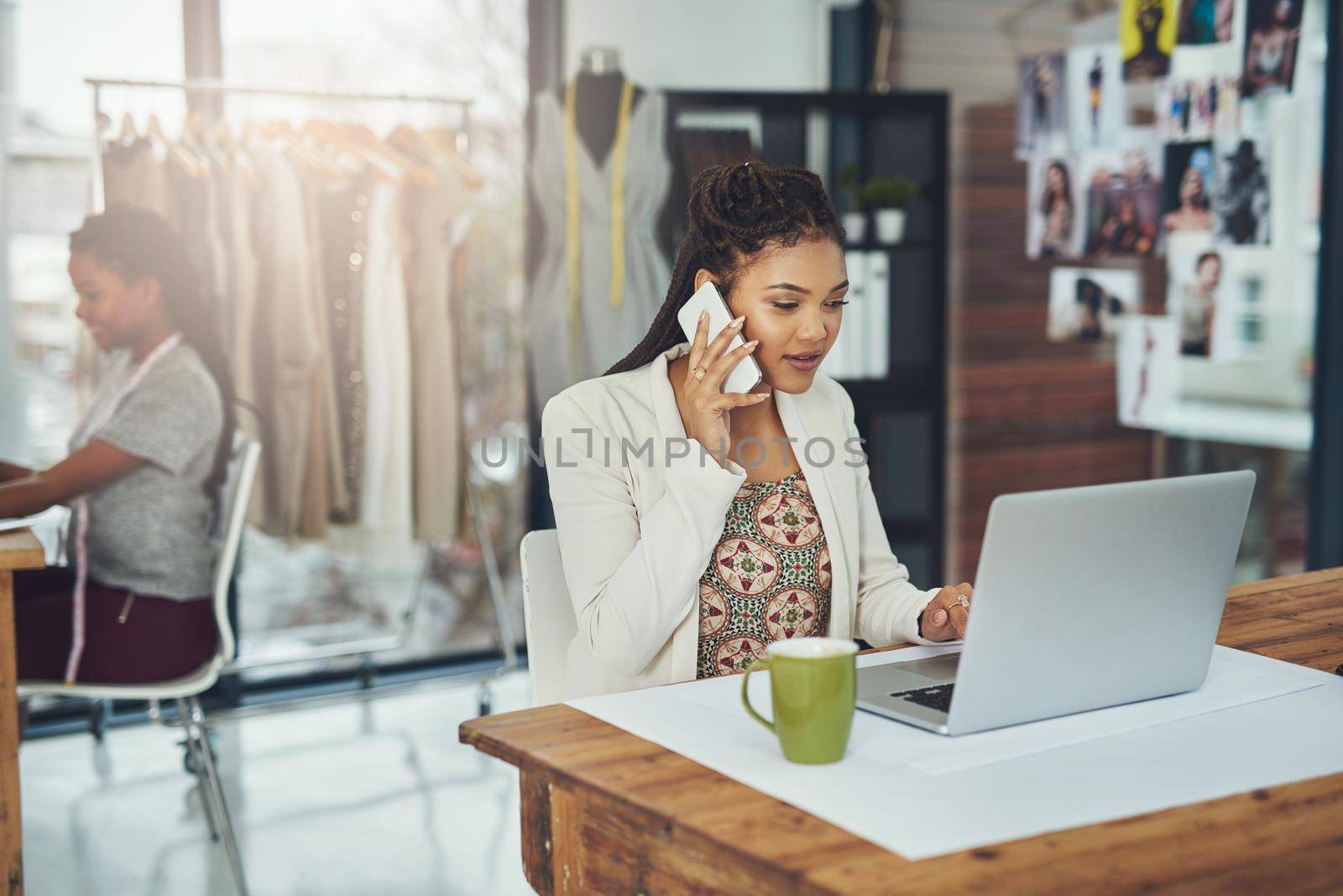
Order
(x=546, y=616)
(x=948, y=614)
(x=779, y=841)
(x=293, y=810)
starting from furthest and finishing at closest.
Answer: (x=293, y=810) < (x=546, y=616) < (x=948, y=614) < (x=779, y=841)

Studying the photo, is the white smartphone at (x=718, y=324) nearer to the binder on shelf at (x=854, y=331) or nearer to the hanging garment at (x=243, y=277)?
the hanging garment at (x=243, y=277)

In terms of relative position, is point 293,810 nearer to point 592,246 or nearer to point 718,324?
point 592,246

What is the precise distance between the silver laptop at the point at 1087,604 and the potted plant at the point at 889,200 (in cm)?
266

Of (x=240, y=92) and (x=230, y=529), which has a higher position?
(x=240, y=92)

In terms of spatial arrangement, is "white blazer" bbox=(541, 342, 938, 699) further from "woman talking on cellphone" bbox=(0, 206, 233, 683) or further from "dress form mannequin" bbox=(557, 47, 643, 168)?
"dress form mannequin" bbox=(557, 47, 643, 168)

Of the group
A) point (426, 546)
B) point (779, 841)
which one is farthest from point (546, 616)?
point (426, 546)

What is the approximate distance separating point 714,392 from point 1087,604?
57 centimetres

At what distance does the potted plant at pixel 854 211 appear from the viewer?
395cm

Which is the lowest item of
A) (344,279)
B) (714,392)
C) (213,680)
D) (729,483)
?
(213,680)

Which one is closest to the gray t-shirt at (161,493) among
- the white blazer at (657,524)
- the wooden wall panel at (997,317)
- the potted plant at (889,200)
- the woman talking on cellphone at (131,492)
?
the woman talking on cellphone at (131,492)

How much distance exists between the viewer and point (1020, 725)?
4.15 ft

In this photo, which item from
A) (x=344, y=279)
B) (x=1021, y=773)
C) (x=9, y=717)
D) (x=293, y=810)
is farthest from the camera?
(x=344, y=279)

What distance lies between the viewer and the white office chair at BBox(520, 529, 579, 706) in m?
1.70

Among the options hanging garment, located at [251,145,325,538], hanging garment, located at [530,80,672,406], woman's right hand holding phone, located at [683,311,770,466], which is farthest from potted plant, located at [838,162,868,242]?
woman's right hand holding phone, located at [683,311,770,466]
